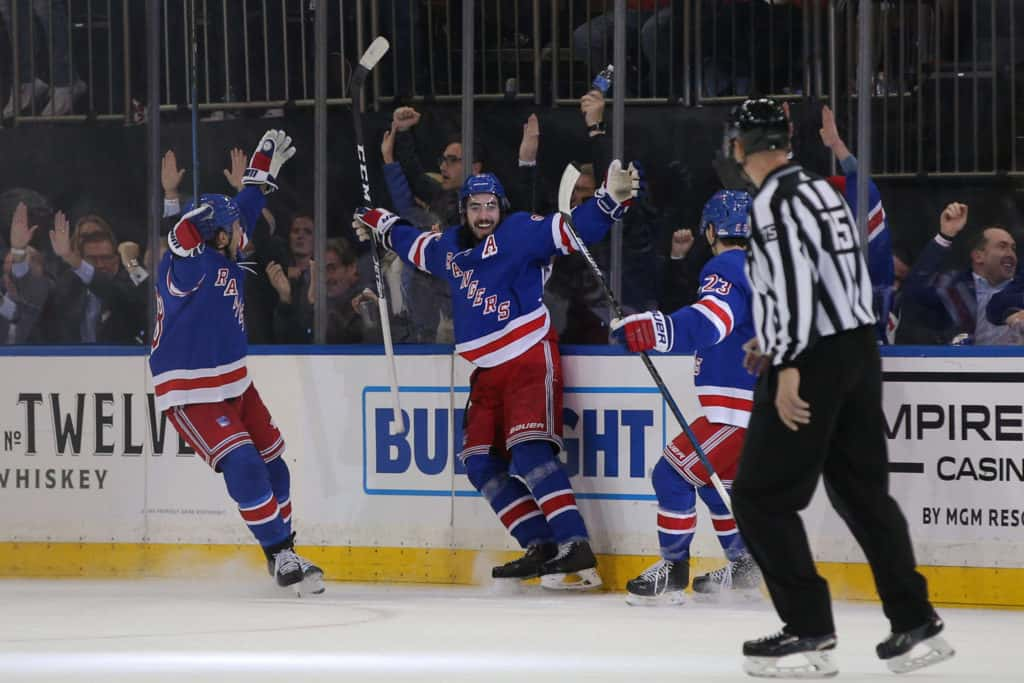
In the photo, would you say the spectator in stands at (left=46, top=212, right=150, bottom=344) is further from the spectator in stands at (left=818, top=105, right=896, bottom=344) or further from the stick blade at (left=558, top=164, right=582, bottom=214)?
the spectator in stands at (left=818, top=105, right=896, bottom=344)

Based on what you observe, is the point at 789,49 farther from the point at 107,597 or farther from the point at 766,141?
the point at 107,597

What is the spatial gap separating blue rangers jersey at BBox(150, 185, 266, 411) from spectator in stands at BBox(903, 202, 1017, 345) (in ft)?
7.00

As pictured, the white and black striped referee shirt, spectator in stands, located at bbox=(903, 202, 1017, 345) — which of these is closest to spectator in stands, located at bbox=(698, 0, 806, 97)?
spectator in stands, located at bbox=(903, 202, 1017, 345)

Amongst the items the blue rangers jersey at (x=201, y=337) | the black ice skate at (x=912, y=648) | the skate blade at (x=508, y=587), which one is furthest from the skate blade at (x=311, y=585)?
the black ice skate at (x=912, y=648)

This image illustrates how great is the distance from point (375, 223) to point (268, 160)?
16.2 inches

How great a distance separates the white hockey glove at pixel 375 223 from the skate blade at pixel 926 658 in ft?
8.96

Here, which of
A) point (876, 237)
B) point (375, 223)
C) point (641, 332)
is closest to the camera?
point (641, 332)

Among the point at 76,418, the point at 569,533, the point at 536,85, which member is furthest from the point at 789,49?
the point at 76,418

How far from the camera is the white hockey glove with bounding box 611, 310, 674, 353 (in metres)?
4.69

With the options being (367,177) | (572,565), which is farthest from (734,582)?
(367,177)

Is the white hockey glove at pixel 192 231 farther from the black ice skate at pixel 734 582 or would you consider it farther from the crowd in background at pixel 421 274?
the black ice skate at pixel 734 582

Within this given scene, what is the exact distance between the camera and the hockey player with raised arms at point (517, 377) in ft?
19.2

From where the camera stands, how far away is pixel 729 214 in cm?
551

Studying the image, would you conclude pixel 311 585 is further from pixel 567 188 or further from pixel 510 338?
pixel 567 188
